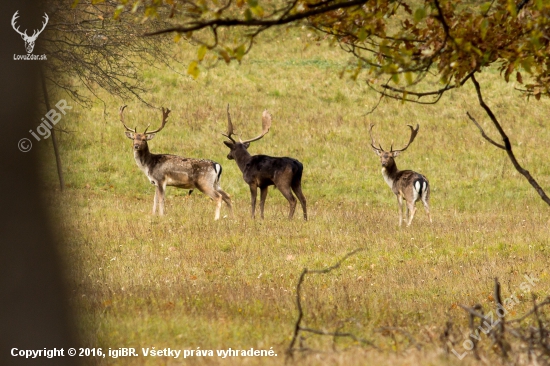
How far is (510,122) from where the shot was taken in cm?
2897

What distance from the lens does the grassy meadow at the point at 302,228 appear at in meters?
7.13

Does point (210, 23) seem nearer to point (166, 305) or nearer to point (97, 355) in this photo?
point (97, 355)

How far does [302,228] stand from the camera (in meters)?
14.2

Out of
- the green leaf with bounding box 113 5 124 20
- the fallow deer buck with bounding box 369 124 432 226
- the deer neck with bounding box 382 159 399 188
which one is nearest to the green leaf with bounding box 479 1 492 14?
the green leaf with bounding box 113 5 124 20

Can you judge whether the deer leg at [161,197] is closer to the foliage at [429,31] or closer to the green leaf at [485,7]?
the foliage at [429,31]

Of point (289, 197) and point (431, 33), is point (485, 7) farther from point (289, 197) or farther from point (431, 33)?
point (289, 197)

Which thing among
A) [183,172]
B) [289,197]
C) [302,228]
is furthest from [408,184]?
[183,172]

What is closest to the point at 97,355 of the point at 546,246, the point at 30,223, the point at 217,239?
the point at 30,223

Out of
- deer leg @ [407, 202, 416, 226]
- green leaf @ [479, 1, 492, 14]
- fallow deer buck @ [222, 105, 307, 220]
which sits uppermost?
fallow deer buck @ [222, 105, 307, 220]

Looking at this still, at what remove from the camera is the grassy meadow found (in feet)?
23.4

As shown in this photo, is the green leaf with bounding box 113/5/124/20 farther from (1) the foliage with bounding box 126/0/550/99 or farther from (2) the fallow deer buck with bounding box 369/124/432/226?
(2) the fallow deer buck with bounding box 369/124/432/226

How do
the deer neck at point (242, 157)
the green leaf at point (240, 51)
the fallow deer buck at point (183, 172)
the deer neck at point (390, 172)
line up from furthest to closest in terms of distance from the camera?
the deer neck at point (390, 172), the deer neck at point (242, 157), the fallow deer buck at point (183, 172), the green leaf at point (240, 51)

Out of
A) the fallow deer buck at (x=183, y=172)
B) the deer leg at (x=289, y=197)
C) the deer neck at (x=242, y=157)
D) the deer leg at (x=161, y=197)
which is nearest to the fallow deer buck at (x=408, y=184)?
the deer leg at (x=289, y=197)

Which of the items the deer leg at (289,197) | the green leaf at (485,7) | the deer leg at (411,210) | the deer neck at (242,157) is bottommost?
the green leaf at (485,7)
